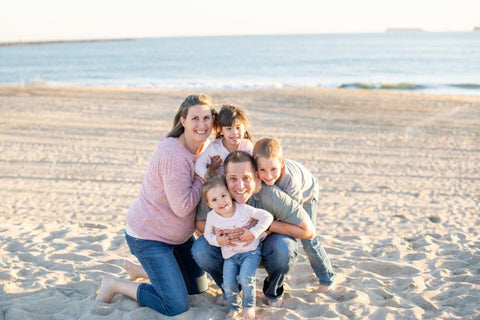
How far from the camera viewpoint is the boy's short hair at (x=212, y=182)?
354 cm

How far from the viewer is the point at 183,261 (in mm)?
4148

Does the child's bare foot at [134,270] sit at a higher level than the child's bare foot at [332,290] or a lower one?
higher

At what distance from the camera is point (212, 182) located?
3.55m

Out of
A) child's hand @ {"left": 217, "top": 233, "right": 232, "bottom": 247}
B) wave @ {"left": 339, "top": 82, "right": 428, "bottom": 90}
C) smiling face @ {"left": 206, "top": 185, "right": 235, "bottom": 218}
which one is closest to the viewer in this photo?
smiling face @ {"left": 206, "top": 185, "right": 235, "bottom": 218}

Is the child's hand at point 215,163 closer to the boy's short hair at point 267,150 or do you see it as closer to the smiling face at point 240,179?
the smiling face at point 240,179

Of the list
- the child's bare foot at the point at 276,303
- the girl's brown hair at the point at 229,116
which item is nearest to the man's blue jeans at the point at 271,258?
the child's bare foot at the point at 276,303

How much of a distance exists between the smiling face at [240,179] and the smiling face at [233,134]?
253mm

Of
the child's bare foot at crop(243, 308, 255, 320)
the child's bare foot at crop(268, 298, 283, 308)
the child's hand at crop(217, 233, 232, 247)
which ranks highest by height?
the child's hand at crop(217, 233, 232, 247)

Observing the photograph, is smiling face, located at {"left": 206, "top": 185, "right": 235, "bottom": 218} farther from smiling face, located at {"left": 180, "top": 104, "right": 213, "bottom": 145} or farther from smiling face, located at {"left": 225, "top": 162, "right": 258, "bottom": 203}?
smiling face, located at {"left": 180, "top": 104, "right": 213, "bottom": 145}

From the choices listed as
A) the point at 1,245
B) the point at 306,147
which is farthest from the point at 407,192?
the point at 1,245

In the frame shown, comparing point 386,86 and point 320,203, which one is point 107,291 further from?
point 386,86

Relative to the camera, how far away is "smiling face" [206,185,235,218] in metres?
3.52

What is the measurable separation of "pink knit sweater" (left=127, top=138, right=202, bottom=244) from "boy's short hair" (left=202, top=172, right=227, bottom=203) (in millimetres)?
164

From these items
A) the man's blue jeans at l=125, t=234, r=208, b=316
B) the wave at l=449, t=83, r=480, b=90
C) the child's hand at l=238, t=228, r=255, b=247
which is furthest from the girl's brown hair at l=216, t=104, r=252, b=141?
the wave at l=449, t=83, r=480, b=90
